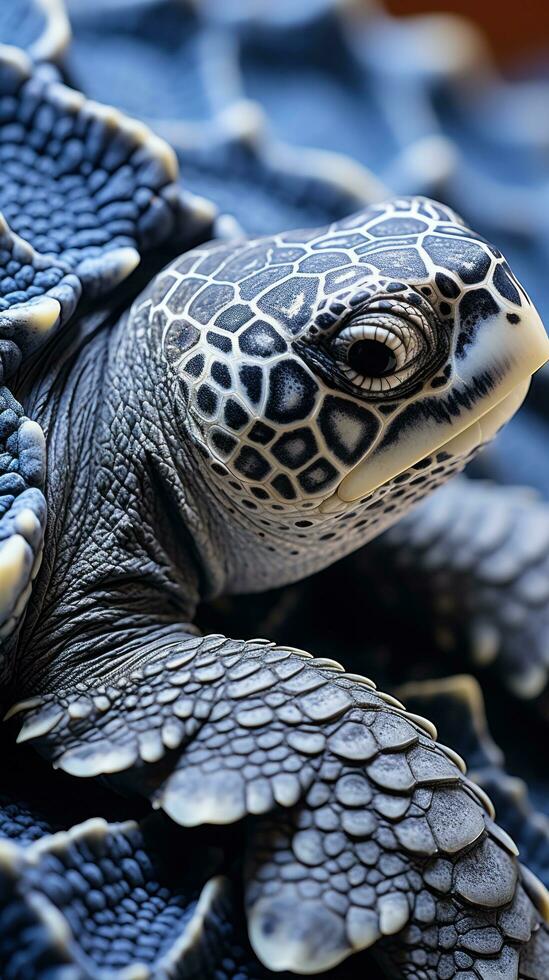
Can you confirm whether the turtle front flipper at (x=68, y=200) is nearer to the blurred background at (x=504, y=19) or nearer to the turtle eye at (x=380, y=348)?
the turtle eye at (x=380, y=348)

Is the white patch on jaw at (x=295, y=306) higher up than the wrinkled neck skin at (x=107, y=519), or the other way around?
the white patch on jaw at (x=295, y=306)

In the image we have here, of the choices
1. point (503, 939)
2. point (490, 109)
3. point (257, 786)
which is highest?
point (490, 109)

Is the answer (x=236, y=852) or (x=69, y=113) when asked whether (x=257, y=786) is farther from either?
(x=69, y=113)

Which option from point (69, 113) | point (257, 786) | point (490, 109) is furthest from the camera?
point (490, 109)

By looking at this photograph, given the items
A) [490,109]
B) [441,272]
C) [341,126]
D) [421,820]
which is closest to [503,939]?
[421,820]

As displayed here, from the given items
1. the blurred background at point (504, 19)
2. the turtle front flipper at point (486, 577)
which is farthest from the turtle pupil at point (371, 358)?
the blurred background at point (504, 19)

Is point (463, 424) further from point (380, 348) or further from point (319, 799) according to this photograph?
point (319, 799)
